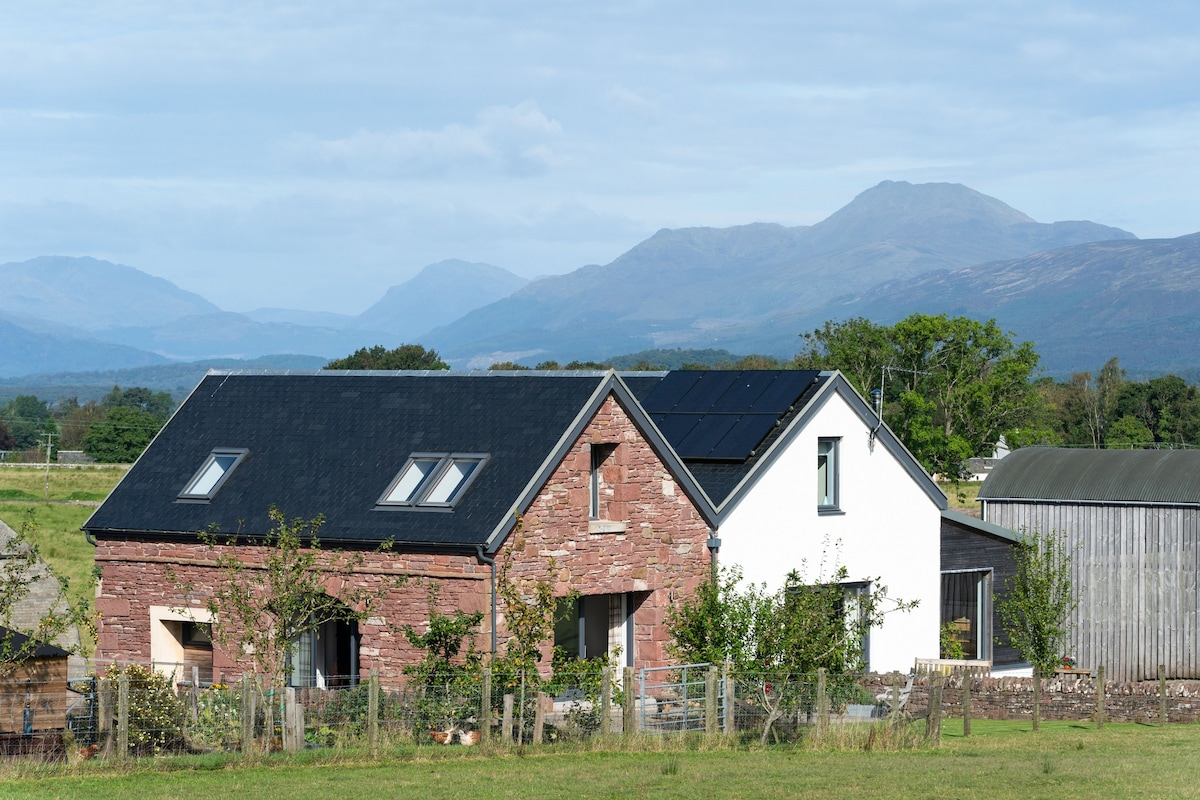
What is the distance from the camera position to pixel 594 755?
2220 centimetres

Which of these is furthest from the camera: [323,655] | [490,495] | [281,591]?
[323,655]

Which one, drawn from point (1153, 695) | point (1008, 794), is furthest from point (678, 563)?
point (1008, 794)

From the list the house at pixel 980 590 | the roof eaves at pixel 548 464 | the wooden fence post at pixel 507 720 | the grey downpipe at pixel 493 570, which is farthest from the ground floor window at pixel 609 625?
the house at pixel 980 590

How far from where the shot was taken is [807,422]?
107ft

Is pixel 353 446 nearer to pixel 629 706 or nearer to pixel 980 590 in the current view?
pixel 629 706

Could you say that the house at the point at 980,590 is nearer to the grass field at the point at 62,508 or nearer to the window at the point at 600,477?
the window at the point at 600,477

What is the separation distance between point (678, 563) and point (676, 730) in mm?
5585

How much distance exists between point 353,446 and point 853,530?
1103 centimetres

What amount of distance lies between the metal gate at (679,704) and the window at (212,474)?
864 centimetres

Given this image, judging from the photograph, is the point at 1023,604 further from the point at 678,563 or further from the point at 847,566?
the point at 678,563

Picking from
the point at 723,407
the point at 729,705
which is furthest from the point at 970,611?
the point at 729,705

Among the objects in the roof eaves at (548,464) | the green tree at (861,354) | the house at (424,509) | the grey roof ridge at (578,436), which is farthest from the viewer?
the green tree at (861,354)

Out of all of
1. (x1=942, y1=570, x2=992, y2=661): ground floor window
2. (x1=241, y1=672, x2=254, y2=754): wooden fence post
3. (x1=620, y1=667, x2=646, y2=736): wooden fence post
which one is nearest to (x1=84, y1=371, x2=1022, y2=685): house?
(x1=620, y1=667, x2=646, y2=736): wooden fence post

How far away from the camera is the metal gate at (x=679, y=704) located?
2458 cm
